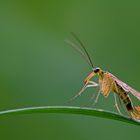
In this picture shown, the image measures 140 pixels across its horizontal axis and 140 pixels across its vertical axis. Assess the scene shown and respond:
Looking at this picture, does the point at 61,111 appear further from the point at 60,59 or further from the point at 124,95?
the point at 60,59

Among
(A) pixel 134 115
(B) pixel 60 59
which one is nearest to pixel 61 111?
(A) pixel 134 115

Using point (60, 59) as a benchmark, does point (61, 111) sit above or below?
below

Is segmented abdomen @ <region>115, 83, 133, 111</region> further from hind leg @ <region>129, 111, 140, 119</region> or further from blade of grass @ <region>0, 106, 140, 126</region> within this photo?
blade of grass @ <region>0, 106, 140, 126</region>

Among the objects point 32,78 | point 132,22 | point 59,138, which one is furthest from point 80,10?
point 59,138

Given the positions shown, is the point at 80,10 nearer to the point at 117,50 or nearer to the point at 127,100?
the point at 117,50

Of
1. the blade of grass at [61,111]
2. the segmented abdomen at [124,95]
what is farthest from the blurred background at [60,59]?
the blade of grass at [61,111]

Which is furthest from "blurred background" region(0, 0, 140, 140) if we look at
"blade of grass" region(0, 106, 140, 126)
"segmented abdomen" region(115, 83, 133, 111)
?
"blade of grass" region(0, 106, 140, 126)

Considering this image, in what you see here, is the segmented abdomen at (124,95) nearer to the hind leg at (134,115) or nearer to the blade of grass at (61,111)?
the hind leg at (134,115)

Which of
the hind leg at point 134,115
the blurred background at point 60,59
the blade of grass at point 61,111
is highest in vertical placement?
the blurred background at point 60,59
